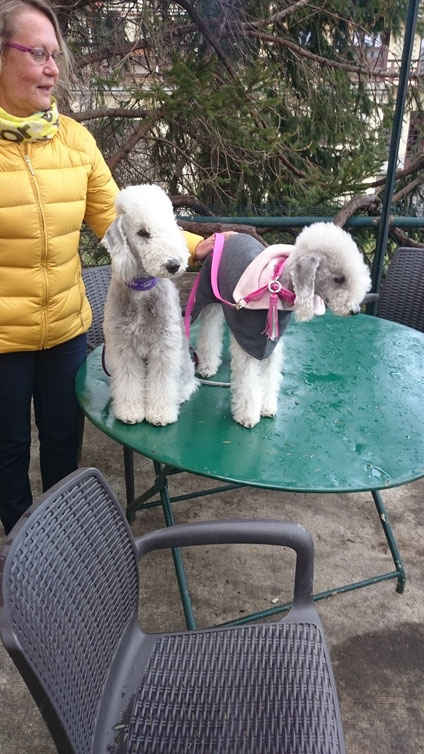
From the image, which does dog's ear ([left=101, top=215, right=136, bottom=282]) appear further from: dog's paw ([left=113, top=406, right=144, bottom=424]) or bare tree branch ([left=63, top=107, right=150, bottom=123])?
bare tree branch ([left=63, top=107, right=150, bottom=123])

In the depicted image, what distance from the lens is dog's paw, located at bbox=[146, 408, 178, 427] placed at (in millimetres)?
1986

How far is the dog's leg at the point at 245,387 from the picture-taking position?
6.38 ft

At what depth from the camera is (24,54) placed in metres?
1.81

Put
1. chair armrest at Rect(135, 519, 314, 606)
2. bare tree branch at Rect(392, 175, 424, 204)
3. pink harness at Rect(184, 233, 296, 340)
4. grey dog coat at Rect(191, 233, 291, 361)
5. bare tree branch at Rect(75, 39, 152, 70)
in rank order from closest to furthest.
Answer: chair armrest at Rect(135, 519, 314, 606) < pink harness at Rect(184, 233, 296, 340) < grey dog coat at Rect(191, 233, 291, 361) < bare tree branch at Rect(75, 39, 152, 70) < bare tree branch at Rect(392, 175, 424, 204)

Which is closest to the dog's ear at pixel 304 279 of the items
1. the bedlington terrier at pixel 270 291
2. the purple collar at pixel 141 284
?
the bedlington terrier at pixel 270 291

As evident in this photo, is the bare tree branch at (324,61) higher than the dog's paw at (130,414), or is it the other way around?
the bare tree branch at (324,61)

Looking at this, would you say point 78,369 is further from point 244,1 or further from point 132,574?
point 244,1

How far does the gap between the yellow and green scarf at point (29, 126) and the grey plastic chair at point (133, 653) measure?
1.24 m

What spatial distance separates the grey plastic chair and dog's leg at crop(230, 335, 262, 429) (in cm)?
55

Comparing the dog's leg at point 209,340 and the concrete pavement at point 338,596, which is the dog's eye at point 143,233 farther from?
the concrete pavement at point 338,596

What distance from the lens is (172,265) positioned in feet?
5.41

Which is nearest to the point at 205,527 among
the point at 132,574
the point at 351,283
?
the point at 132,574

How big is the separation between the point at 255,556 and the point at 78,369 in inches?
51.2

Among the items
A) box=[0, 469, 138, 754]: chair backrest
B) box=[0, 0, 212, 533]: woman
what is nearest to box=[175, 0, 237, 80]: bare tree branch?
box=[0, 0, 212, 533]: woman
